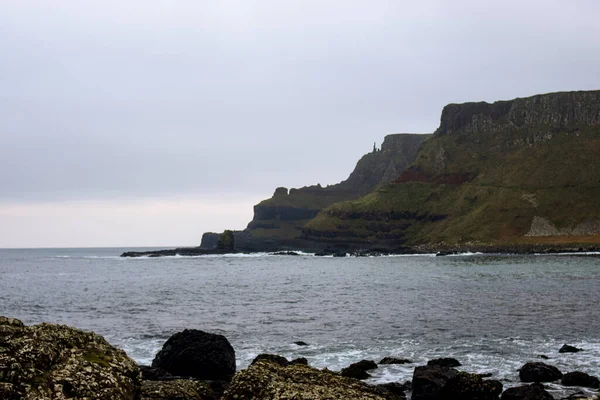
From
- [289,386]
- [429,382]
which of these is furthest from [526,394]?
[289,386]

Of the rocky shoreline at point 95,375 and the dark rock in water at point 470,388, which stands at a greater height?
the rocky shoreline at point 95,375

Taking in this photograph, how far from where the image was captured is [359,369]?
28594 mm

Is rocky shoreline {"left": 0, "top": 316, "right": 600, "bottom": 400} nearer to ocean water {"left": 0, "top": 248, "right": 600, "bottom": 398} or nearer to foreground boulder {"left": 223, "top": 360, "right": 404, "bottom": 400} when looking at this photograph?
foreground boulder {"left": 223, "top": 360, "right": 404, "bottom": 400}

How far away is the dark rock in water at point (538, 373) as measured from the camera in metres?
26.6

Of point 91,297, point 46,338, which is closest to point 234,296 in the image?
point 91,297

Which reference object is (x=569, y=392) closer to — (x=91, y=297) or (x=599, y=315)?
(x=599, y=315)

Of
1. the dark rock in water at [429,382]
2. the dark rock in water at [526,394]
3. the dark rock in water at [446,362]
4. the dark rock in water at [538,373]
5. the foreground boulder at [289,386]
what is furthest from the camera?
the dark rock in water at [446,362]

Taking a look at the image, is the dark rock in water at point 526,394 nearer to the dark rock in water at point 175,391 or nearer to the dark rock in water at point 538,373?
the dark rock in water at point 538,373

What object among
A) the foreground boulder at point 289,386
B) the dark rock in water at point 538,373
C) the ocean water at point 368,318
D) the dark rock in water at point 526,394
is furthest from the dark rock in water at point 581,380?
the foreground boulder at point 289,386

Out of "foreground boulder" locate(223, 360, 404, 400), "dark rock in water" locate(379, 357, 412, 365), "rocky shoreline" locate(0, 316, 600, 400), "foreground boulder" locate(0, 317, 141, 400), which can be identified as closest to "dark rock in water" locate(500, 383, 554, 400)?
"dark rock in water" locate(379, 357, 412, 365)

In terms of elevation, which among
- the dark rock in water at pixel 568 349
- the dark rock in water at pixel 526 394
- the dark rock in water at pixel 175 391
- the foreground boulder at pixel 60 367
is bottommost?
the dark rock in water at pixel 568 349

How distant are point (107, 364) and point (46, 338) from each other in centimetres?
109

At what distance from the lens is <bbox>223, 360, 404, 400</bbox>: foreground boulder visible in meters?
8.84

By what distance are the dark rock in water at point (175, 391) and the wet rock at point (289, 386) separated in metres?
4.76
